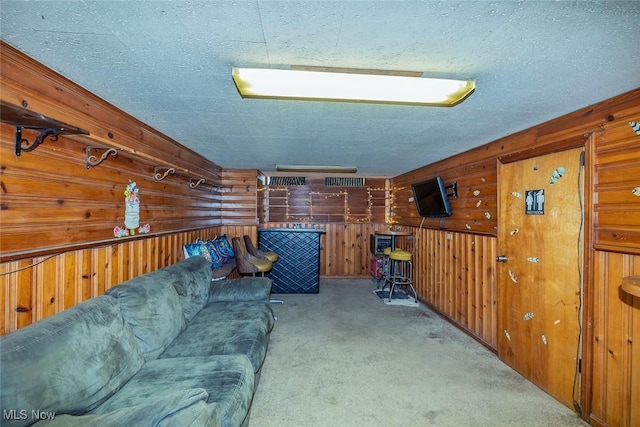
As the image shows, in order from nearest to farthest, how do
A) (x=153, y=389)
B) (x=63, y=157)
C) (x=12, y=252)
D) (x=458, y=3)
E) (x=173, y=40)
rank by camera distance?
(x=458, y=3) → (x=173, y=40) → (x=12, y=252) → (x=153, y=389) → (x=63, y=157)

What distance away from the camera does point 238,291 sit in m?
3.13

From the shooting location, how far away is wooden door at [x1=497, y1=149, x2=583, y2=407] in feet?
7.21

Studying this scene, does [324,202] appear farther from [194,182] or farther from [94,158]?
[94,158]

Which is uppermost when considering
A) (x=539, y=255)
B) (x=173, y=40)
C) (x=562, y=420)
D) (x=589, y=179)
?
(x=173, y=40)

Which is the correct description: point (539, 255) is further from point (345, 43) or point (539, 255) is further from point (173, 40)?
point (173, 40)

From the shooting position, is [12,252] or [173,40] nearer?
[173,40]

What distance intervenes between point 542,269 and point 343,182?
4.52 meters

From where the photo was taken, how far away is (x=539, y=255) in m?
2.50

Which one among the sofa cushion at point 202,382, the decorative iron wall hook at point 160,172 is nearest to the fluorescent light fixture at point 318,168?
the decorative iron wall hook at point 160,172

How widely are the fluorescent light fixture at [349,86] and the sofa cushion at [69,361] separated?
1.50 meters

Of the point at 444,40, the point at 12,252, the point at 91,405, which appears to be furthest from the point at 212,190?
the point at 444,40

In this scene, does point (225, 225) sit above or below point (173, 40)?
below

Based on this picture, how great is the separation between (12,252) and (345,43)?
6.36ft

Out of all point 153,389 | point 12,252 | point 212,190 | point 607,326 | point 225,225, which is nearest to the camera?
point 12,252
